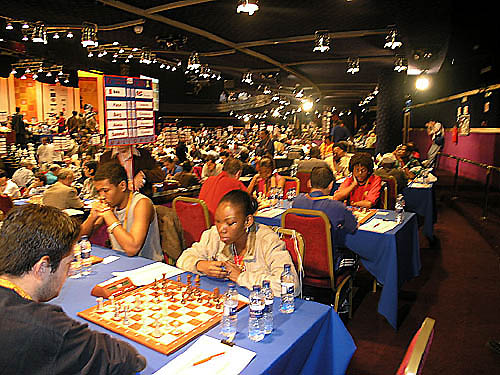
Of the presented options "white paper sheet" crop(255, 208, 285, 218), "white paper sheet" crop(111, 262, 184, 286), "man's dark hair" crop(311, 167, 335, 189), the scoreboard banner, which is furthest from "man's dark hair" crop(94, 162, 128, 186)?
"white paper sheet" crop(255, 208, 285, 218)

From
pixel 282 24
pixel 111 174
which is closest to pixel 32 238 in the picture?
pixel 111 174

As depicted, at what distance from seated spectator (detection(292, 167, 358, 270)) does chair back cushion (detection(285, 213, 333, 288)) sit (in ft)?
0.52

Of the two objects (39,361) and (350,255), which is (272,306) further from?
(350,255)

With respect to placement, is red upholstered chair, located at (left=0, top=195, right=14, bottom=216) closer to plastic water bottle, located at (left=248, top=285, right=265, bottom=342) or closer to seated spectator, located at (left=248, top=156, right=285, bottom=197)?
seated spectator, located at (left=248, top=156, right=285, bottom=197)

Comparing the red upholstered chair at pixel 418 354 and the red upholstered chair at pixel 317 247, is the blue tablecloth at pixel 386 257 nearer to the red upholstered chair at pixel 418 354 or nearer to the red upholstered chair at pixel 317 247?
the red upholstered chair at pixel 317 247

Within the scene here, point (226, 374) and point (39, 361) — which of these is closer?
point (39, 361)

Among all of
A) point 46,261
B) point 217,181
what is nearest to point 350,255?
point 217,181

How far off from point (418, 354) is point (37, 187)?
21.9 feet

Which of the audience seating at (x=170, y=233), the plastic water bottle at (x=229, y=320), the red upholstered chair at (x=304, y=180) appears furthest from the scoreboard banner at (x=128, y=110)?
the red upholstered chair at (x=304, y=180)

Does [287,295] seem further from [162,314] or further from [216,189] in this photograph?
[216,189]

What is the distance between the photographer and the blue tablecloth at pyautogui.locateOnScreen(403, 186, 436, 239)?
6.31m

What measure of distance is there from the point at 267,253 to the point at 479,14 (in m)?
5.34

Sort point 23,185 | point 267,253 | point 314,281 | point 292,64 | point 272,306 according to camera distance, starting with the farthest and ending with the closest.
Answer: point 292,64, point 23,185, point 314,281, point 267,253, point 272,306

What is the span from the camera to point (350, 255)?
3.93 m
